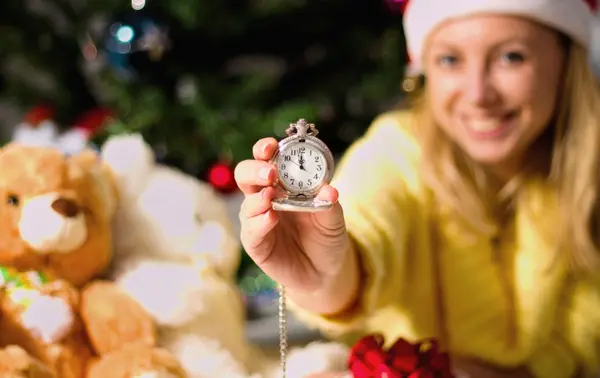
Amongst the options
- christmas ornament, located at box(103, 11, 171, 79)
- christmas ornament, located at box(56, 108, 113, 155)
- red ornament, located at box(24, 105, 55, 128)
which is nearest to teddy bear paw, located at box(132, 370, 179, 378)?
christmas ornament, located at box(56, 108, 113, 155)

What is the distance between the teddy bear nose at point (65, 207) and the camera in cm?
80

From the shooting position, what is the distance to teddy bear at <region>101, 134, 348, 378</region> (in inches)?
34.6

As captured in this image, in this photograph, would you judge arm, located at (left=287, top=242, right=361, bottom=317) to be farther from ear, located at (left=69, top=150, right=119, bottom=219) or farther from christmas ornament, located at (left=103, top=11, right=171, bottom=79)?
christmas ornament, located at (left=103, top=11, right=171, bottom=79)

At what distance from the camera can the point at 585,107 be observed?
3.23ft

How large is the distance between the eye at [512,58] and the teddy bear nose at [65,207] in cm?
59

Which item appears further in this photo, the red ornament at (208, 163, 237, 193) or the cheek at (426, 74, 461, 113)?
the red ornament at (208, 163, 237, 193)

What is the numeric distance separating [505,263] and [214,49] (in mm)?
728

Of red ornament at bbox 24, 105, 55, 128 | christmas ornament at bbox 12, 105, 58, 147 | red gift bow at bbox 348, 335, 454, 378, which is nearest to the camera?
red gift bow at bbox 348, 335, 454, 378

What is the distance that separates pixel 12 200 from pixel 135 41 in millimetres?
487


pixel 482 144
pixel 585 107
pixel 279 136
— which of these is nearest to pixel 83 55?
pixel 279 136

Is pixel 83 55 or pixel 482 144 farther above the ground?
pixel 83 55

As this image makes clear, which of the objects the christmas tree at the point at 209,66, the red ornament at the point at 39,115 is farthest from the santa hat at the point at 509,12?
the red ornament at the point at 39,115

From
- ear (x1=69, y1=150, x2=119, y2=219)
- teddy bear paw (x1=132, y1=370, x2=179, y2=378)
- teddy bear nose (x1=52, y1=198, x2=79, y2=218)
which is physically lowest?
teddy bear paw (x1=132, y1=370, x2=179, y2=378)

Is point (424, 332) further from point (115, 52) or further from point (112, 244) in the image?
point (115, 52)
